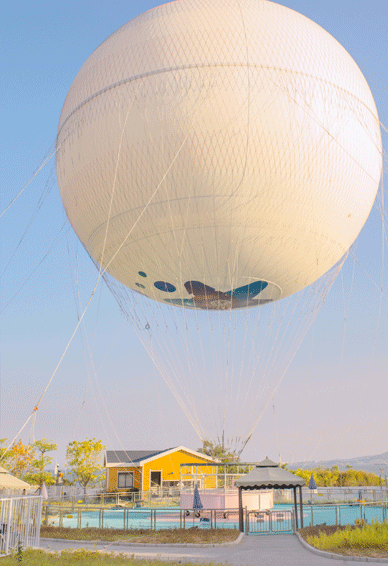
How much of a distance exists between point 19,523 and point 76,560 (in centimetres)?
206

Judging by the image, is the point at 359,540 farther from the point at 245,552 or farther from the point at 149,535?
the point at 149,535

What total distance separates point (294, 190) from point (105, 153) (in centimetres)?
473

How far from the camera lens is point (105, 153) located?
12.6 meters

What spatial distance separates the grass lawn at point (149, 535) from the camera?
12.6m

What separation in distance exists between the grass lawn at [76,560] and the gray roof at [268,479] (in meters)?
4.85

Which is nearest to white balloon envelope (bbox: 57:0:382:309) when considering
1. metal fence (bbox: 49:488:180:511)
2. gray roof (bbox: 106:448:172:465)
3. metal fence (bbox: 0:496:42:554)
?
metal fence (bbox: 0:496:42:554)

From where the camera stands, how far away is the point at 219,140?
1186 centimetres

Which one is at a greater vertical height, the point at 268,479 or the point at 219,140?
the point at 219,140

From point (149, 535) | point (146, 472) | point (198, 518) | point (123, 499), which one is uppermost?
point (146, 472)

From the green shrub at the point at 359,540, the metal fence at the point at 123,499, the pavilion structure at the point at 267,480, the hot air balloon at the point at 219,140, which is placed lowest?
the metal fence at the point at 123,499

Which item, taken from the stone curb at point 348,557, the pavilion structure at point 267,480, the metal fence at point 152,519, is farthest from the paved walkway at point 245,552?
the metal fence at point 152,519

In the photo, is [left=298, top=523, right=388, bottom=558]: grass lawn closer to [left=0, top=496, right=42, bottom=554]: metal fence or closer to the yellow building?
[left=0, top=496, right=42, bottom=554]: metal fence

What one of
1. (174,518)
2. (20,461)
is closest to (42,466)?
(20,461)

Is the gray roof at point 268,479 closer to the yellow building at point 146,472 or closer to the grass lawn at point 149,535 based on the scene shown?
the grass lawn at point 149,535
